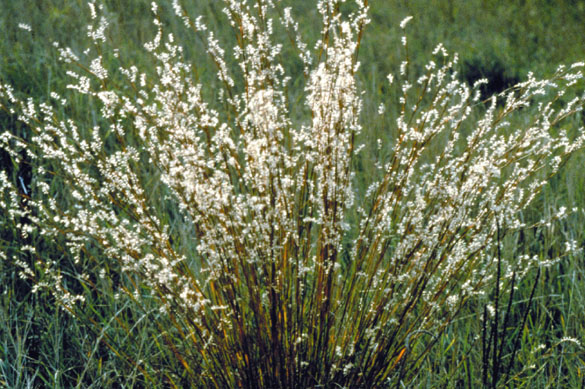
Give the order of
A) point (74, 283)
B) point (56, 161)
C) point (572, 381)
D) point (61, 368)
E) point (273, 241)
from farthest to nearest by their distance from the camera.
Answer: point (56, 161) → point (74, 283) → point (61, 368) → point (572, 381) → point (273, 241)

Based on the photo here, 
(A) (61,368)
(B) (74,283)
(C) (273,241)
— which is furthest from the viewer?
(B) (74,283)

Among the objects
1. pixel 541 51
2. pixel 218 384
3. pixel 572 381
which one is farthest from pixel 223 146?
pixel 541 51

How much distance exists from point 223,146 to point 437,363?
130 cm

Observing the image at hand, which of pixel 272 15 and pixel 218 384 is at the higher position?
pixel 272 15

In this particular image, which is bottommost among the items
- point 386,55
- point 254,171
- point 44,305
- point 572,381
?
point 572,381

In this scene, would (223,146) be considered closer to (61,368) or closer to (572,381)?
(61,368)

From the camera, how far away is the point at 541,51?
7.00 meters

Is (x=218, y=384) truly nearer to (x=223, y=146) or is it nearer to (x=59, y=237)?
(x=223, y=146)

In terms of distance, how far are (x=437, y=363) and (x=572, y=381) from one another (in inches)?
22.0

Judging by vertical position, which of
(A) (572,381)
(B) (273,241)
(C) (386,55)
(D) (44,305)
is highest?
(C) (386,55)

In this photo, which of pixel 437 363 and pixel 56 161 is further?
pixel 56 161

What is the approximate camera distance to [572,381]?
2451 mm

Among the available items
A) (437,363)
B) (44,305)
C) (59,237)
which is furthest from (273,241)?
(59,237)

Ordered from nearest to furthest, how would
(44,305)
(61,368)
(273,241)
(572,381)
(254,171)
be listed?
(273,241)
(254,171)
(572,381)
(61,368)
(44,305)
